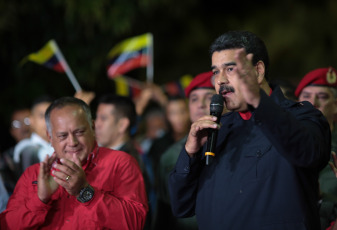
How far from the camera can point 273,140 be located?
2549 millimetres

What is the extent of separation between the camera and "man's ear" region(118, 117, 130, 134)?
5496mm

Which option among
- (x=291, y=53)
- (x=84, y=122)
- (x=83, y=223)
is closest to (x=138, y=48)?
(x=84, y=122)

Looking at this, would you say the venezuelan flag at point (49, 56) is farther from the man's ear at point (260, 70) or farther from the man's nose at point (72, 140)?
the man's ear at point (260, 70)

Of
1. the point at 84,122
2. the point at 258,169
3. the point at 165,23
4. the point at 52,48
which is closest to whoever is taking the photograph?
the point at 258,169

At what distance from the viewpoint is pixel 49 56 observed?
6410 millimetres

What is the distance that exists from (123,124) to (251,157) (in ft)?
9.44

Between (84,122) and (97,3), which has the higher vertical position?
(97,3)

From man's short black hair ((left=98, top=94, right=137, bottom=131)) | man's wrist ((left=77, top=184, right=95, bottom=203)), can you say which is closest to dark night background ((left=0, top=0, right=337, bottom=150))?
man's short black hair ((left=98, top=94, right=137, bottom=131))

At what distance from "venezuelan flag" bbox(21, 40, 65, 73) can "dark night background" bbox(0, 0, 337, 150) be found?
2.99m

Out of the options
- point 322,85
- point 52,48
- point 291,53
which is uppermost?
point 52,48

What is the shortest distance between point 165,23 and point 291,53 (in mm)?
4028

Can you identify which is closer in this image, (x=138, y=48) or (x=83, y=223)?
(x=83, y=223)

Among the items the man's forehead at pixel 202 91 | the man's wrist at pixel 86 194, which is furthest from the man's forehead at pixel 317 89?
the man's wrist at pixel 86 194

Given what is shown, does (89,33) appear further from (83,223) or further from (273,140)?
(273,140)
